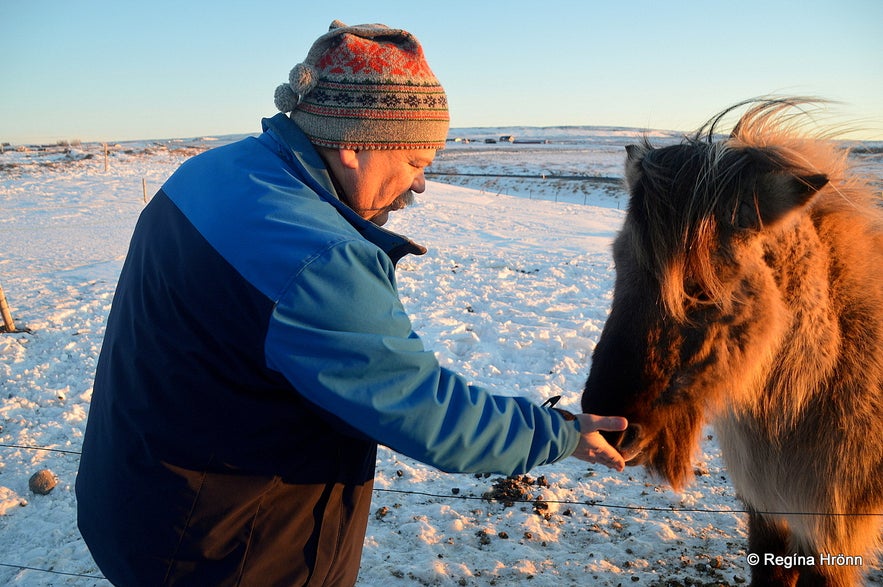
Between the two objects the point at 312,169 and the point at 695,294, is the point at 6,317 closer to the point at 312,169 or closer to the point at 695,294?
the point at 312,169

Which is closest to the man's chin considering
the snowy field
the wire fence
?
the snowy field

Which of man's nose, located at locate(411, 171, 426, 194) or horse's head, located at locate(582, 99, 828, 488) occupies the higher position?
man's nose, located at locate(411, 171, 426, 194)

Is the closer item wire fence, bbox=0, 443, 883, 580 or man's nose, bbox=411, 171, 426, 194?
man's nose, bbox=411, 171, 426, 194

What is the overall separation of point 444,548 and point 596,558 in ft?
3.01

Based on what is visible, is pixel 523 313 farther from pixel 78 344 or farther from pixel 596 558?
pixel 78 344

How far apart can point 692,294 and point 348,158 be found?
1349 millimetres

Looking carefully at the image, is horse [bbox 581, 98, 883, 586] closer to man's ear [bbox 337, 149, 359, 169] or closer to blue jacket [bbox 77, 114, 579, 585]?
blue jacket [bbox 77, 114, 579, 585]

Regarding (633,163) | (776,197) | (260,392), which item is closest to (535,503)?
(633,163)

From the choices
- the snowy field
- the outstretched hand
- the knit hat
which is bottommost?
the snowy field

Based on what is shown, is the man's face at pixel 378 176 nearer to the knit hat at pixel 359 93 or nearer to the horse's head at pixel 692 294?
the knit hat at pixel 359 93

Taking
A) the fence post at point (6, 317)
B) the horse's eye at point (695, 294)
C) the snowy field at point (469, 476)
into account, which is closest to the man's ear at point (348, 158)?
the snowy field at point (469, 476)

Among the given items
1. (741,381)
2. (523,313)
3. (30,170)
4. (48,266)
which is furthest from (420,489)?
(30,170)

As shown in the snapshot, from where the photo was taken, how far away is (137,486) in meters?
1.55

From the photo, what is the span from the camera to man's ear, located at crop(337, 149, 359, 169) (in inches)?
66.4
